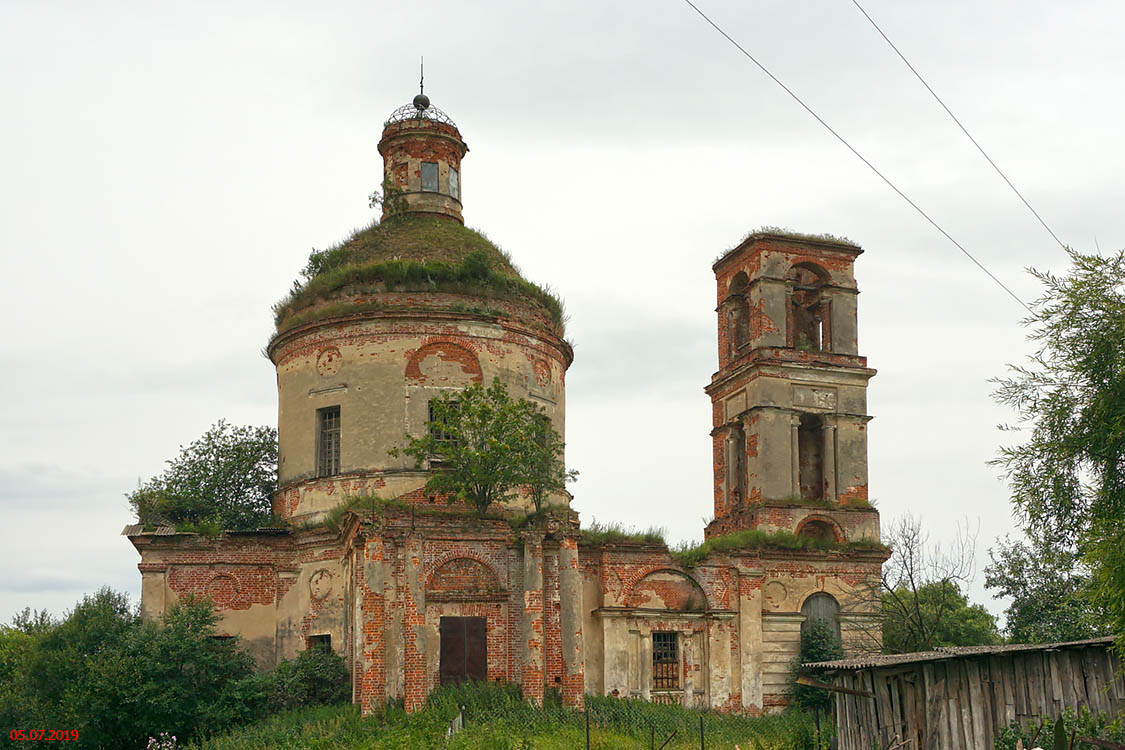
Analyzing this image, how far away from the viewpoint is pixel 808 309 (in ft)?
101

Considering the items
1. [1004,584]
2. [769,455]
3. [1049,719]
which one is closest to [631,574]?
[769,455]

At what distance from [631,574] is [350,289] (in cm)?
903

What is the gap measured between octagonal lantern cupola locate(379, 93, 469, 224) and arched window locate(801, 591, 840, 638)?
1283cm

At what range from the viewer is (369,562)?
22.9 m

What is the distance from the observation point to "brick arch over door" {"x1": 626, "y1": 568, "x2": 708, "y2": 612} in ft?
85.9

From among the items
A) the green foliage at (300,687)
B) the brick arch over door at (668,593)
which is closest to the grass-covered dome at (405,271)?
the brick arch over door at (668,593)

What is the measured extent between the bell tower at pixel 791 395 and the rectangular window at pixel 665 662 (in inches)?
144

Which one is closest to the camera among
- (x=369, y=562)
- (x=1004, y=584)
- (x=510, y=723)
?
(x=510, y=723)

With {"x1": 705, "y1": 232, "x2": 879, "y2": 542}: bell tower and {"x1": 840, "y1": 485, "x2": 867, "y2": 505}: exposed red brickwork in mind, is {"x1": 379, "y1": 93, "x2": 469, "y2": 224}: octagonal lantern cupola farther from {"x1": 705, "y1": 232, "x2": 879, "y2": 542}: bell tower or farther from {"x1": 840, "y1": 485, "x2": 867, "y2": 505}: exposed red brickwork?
{"x1": 840, "y1": 485, "x2": 867, "y2": 505}: exposed red brickwork

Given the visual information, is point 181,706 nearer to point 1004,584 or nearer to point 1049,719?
point 1049,719

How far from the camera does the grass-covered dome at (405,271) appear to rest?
2781 centimetres

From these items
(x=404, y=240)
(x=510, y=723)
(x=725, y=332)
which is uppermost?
(x=404, y=240)
